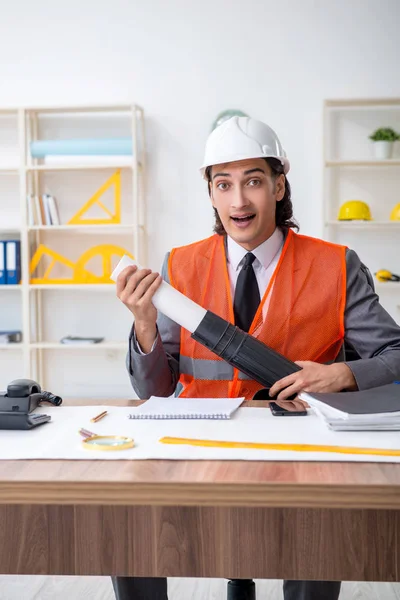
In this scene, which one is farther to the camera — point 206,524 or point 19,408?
point 19,408

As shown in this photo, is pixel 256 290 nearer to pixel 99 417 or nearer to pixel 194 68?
pixel 99 417

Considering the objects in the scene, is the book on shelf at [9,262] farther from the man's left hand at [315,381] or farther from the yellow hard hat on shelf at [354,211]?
the man's left hand at [315,381]

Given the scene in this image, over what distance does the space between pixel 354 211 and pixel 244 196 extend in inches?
93.5

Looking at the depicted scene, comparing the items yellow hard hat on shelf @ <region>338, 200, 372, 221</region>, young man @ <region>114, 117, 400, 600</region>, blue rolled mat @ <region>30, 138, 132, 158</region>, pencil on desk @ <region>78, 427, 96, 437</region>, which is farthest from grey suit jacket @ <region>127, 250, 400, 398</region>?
blue rolled mat @ <region>30, 138, 132, 158</region>

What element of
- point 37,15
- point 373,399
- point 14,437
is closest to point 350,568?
point 373,399

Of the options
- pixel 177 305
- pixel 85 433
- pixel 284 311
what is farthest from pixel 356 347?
pixel 85 433

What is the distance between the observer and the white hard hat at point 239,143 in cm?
184

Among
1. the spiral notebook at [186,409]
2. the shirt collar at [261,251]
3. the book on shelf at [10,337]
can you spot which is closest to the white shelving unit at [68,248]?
the book on shelf at [10,337]

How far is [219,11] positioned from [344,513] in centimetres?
407

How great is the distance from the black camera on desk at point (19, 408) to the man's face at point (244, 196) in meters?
0.79

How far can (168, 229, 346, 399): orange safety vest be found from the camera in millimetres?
1876

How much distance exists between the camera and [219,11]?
14.5 ft

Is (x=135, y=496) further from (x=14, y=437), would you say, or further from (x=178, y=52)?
(x=178, y=52)

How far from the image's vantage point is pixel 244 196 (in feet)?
6.32
